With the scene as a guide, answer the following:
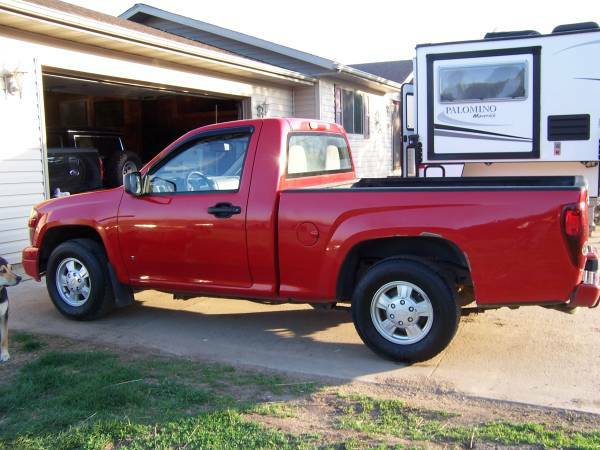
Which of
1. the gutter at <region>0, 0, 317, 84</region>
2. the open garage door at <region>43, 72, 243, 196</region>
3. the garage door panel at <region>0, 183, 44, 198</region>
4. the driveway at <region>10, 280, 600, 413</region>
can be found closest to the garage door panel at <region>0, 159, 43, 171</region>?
the garage door panel at <region>0, 183, 44, 198</region>

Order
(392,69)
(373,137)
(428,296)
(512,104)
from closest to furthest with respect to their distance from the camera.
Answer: (428,296) < (512,104) < (373,137) < (392,69)

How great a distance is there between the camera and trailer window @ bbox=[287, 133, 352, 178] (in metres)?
5.38

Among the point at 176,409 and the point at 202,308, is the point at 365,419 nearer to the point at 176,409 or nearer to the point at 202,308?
the point at 176,409

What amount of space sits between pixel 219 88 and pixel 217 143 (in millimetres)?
7983

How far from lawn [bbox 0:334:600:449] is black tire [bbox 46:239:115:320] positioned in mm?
1219

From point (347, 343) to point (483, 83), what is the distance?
595cm

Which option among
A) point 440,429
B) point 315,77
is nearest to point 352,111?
point 315,77

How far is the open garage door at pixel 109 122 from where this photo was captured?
12.2 metres

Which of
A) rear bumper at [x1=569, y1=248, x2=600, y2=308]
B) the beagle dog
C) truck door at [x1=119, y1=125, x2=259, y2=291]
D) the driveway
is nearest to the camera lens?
rear bumper at [x1=569, y1=248, x2=600, y2=308]

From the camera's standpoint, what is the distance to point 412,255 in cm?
470

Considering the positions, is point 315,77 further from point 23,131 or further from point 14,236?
point 14,236

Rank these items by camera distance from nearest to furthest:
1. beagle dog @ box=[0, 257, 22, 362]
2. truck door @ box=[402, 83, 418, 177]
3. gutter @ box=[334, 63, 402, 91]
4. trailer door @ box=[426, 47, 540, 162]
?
beagle dog @ box=[0, 257, 22, 362]
trailer door @ box=[426, 47, 540, 162]
truck door @ box=[402, 83, 418, 177]
gutter @ box=[334, 63, 402, 91]

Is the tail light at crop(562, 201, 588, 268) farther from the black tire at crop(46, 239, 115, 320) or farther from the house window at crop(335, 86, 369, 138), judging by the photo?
the house window at crop(335, 86, 369, 138)

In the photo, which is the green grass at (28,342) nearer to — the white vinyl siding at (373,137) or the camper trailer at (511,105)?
the camper trailer at (511,105)
